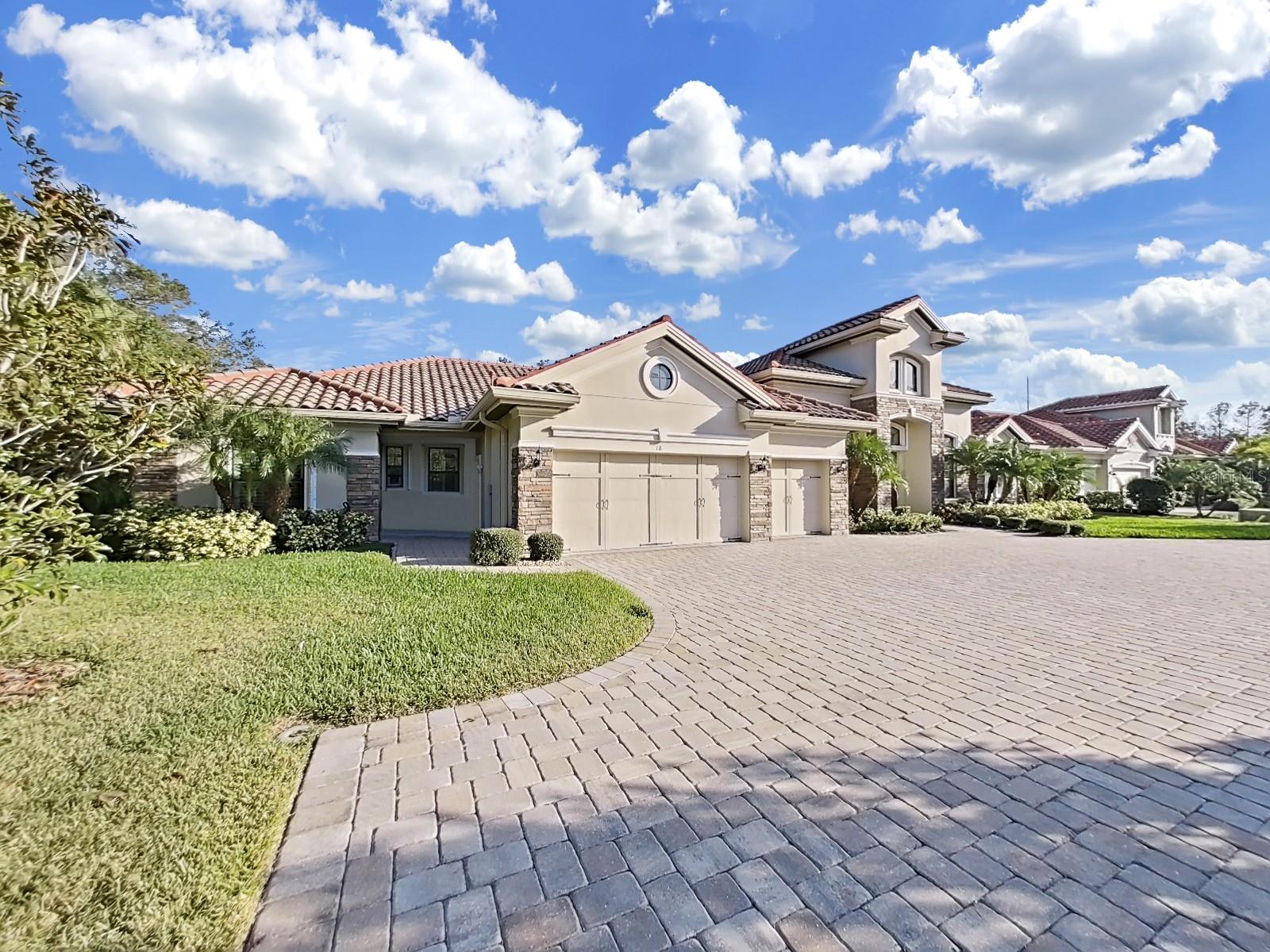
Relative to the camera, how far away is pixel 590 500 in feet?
44.1

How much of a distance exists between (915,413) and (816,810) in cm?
2152

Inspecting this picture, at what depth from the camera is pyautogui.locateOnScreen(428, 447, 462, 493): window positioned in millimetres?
17344

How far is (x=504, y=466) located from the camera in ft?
45.0

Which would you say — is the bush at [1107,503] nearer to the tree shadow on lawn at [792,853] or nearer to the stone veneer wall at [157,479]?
the tree shadow on lawn at [792,853]

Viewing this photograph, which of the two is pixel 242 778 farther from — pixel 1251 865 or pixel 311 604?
pixel 1251 865

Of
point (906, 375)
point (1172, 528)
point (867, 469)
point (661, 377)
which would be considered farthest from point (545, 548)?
point (1172, 528)

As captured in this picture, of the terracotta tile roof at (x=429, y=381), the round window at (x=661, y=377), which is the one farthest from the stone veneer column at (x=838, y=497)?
the terracotta tile roof at (x=429, y=381)

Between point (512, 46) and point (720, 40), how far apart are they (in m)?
4.31

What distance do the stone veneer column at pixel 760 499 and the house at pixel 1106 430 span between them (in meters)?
15.4

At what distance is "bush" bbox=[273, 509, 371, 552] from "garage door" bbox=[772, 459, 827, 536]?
11173 mm

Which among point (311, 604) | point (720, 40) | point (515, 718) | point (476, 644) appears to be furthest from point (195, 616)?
point (720, 40)

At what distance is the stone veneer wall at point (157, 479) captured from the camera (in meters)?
12.1

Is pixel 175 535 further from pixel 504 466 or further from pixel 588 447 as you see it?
pixel 588 447

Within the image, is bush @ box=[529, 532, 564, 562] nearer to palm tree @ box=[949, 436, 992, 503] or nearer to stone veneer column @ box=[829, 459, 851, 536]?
stone veneer column @ box=[829, 459, 851, 536]
